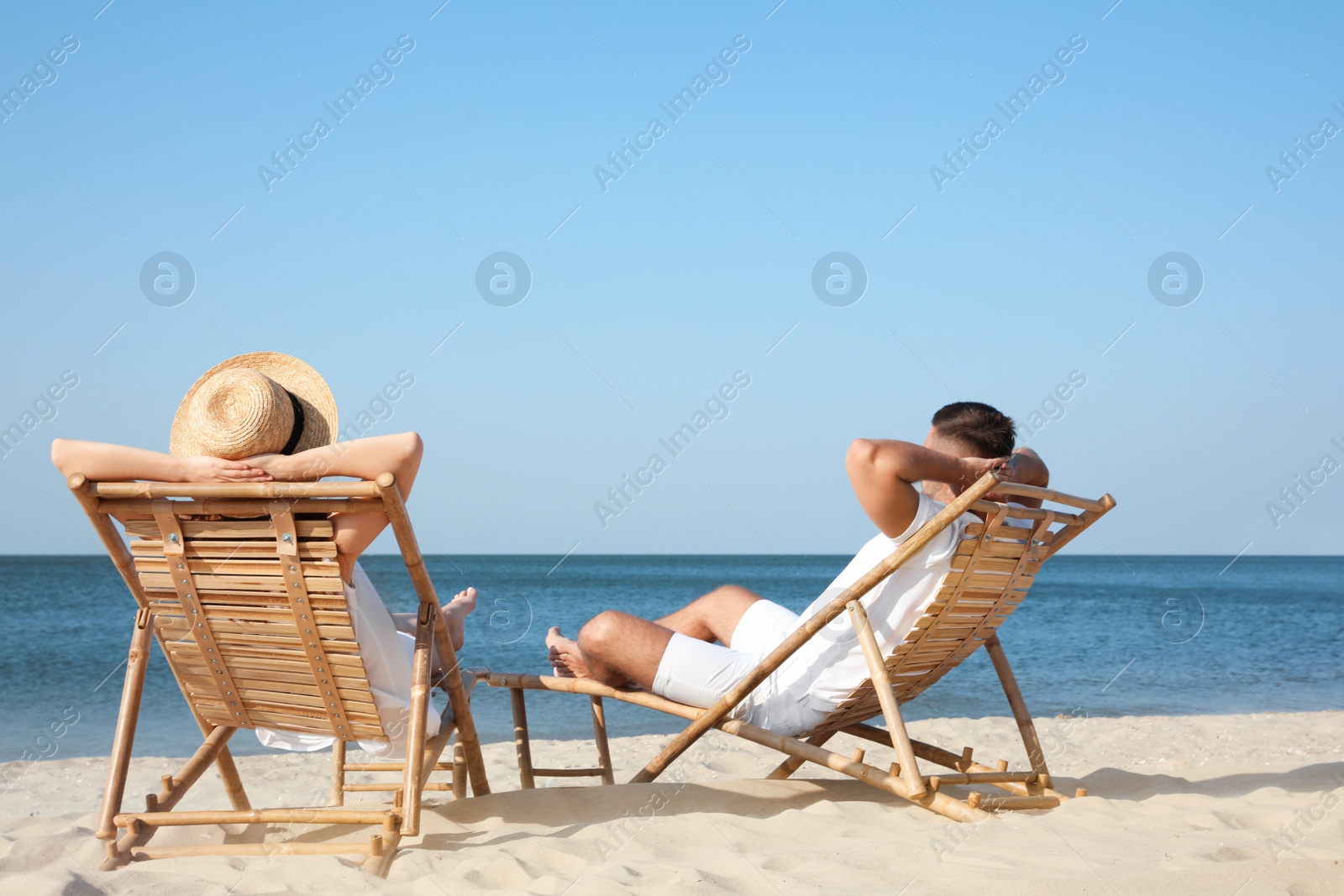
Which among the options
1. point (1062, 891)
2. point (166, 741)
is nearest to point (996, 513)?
point (1062, 891)

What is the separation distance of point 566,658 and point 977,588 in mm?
1467

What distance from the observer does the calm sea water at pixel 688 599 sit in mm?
9102

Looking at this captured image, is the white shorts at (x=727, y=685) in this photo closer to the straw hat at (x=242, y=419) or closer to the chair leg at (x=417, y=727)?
the chair leg at (x=417, y=727)

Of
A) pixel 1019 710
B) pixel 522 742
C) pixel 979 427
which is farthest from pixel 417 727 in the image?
pixel 1019 710

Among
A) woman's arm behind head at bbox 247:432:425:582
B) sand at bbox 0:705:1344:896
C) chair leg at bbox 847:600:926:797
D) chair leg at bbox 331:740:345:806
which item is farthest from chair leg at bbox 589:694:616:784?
woman's arm behind head at bbox 247:432:425:582

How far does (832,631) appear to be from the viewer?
11.0 feet

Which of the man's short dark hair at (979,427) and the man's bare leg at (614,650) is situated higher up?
the man's short dark hair at (979,427)

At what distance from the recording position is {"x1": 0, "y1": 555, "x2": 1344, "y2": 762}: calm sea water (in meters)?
9.10

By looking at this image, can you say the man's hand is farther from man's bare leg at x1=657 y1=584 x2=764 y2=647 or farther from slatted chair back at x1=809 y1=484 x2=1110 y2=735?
man's bare leg at x1=657 y1=584 x2=764 y2=647

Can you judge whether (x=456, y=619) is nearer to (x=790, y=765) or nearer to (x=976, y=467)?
(x=790, y=765)

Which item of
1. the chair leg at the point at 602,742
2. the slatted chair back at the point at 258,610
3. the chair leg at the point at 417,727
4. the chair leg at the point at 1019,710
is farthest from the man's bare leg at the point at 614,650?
the chair leg at the point at 1019,710

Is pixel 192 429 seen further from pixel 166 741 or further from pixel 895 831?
pixel 166 741

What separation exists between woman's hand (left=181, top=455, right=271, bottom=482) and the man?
128 cm

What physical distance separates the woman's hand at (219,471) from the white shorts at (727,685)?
1491 millimetres
